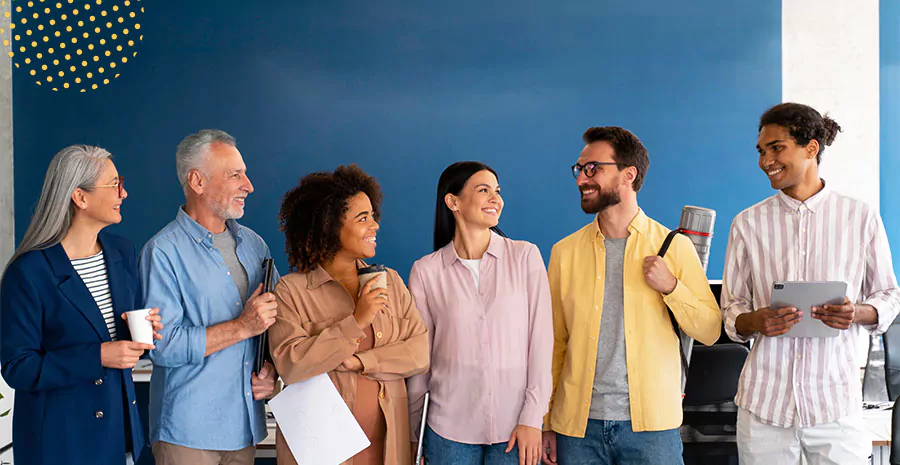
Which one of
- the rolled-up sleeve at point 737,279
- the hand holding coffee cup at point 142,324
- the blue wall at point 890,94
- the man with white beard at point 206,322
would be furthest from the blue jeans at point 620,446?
the blue wall at point 890,94

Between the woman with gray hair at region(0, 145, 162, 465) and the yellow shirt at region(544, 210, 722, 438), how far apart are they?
1.35 meters

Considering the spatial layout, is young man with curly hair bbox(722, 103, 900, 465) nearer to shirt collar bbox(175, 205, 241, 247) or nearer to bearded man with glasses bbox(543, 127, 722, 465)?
bearded man with glasses bbox(543, 127, 722, 465)

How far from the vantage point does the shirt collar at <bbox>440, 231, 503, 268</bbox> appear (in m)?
2.45

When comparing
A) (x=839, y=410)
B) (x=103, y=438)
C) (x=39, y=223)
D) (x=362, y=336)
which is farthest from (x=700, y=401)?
(x=39, y=223)

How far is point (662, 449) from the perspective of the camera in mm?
2354

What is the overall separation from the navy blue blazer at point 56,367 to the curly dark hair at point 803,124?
2.34 meters

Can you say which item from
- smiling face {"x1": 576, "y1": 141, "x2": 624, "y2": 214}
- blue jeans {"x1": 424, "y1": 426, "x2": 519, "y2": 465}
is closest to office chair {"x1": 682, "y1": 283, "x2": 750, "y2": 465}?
smiling face {"x1": 576, "y1": 141, "x2": 624, "y2": 214}

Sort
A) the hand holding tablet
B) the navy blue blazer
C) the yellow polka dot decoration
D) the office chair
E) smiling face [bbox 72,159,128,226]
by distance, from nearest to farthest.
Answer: the navy blue blazer < smiling face [bbox 72,159,128,226] < the hand holding tablet < the office chair < the yellow polka dot decoration

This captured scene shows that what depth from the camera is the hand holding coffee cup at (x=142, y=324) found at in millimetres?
2057

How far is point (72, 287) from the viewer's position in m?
2.11

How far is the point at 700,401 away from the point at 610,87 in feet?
6.60

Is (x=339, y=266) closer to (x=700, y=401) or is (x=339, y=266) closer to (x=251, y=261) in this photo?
(x=251, y=261)

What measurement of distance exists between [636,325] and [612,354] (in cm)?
13

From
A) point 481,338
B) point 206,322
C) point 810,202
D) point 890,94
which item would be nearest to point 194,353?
point 206,322
